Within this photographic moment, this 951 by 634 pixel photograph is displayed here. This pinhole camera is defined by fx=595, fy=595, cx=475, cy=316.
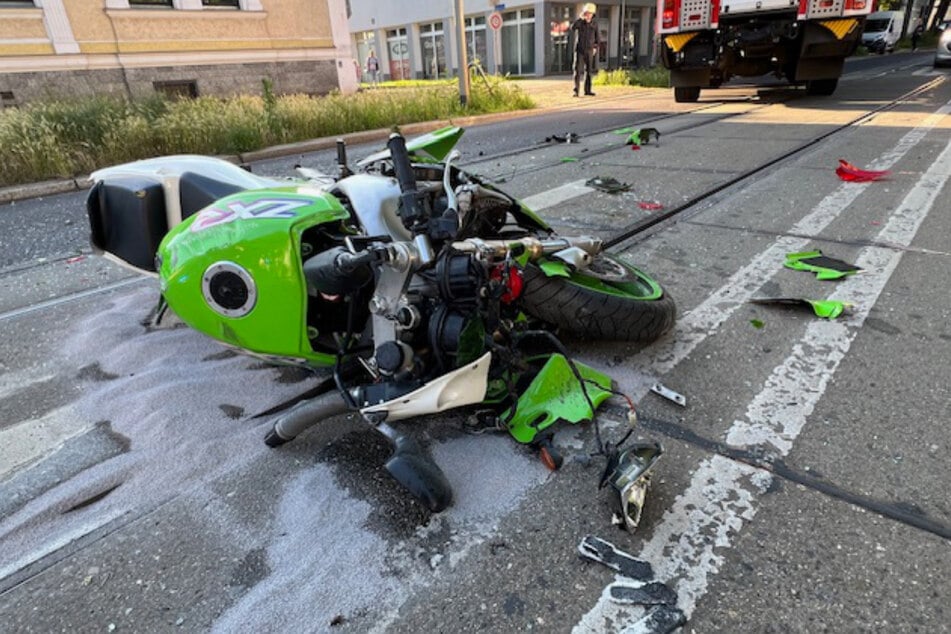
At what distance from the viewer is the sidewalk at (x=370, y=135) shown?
7820mm

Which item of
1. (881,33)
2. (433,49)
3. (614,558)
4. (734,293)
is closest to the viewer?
(614,558)

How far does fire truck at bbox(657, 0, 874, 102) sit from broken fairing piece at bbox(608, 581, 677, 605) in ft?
41.6

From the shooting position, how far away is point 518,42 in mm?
29906

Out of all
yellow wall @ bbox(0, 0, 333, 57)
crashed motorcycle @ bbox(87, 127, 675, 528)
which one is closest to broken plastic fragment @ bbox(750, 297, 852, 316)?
crashed motorcycle @ bbox(87, 127, 675, 528)

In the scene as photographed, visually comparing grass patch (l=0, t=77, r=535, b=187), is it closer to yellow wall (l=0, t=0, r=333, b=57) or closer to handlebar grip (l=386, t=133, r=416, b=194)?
yellow wall (l=0, t=0, r=333, b=57)

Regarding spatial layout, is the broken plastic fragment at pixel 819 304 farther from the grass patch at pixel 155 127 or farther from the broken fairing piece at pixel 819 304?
the grass patch at pixel 155 127

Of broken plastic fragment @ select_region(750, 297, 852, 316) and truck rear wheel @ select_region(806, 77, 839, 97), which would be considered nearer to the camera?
broken plastic fragment @ select_region(750, 297, 852, 316)

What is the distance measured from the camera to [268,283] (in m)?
2.15

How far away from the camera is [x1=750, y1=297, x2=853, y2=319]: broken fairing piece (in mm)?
3251

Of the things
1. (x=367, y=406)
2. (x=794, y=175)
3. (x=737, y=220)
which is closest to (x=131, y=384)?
(x=367, y=406)

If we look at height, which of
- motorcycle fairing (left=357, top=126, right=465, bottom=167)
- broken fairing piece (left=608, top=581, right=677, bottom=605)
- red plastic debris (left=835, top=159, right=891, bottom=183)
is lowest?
broken fairing piece (left=608, top=581, right=677, bottom=605)

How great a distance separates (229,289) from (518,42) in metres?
31.1


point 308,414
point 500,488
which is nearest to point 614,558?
point 500,488

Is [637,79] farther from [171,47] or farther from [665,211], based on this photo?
[665,211]
